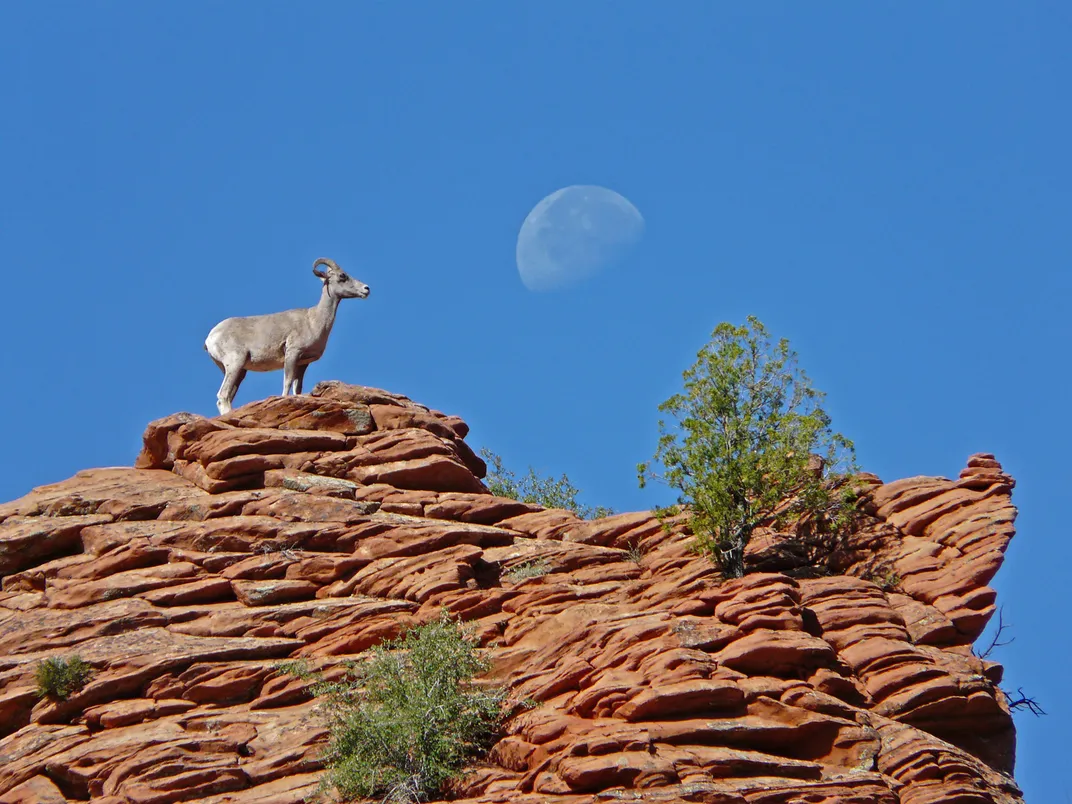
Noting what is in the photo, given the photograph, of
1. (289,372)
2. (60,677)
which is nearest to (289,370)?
(289,372)

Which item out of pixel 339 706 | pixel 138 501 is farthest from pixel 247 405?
pixel 339 706

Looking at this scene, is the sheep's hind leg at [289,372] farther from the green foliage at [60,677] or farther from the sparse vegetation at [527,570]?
the green foliage at [60,677]

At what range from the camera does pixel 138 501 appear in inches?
1070

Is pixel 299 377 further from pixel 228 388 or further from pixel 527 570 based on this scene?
pixel 527 570

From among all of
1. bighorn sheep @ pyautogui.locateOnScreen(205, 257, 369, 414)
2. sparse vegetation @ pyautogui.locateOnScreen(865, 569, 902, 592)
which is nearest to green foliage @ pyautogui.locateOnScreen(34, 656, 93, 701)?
bighorn sheep @ pyautogui.locateOnScreen(205, 257, 369, 414)

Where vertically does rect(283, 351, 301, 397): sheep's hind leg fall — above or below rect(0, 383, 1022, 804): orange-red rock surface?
above

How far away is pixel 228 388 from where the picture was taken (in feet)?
104

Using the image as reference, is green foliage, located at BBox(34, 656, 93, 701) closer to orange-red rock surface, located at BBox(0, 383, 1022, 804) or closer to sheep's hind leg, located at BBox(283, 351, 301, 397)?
orange-red rock surface, located at BBox(0, 383, 1022, 804)

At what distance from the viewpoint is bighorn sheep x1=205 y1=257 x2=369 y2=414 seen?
31.6m

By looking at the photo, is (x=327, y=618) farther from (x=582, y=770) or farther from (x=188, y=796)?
(x=582, y=770)

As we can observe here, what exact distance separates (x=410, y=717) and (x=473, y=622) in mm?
3466

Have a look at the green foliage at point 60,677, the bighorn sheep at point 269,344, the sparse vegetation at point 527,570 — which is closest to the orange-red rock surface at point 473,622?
the sparse vegetation at point 527,570

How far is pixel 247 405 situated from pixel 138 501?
3.96 metres

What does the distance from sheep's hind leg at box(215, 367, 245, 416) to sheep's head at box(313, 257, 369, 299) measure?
3038 mm
